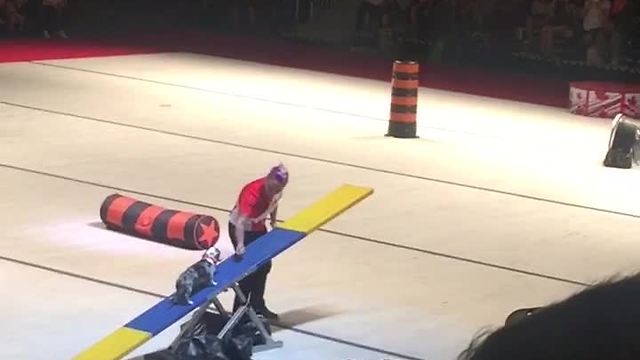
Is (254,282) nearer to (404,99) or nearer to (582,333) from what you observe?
(582,333)

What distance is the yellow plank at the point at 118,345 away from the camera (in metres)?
5.06

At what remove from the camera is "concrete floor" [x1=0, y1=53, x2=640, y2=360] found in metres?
6.65

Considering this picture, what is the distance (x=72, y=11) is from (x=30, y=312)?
57.6 feet

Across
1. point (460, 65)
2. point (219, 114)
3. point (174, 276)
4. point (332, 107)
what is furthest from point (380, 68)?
point (174, 276)

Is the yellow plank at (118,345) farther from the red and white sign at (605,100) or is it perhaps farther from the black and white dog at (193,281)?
the red and white sign at (605,100)

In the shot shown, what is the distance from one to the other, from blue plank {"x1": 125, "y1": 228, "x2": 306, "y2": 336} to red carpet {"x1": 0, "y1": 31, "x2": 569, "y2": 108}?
11.4m

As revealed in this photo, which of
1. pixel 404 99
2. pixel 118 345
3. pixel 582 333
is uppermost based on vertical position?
pixel 582 333

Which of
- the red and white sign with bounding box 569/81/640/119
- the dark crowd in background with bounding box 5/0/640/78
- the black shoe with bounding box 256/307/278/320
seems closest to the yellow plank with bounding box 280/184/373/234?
the black shoe with bounding box 256/307/278/320

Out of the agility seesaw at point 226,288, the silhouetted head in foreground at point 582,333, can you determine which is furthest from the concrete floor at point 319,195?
the silhouetted head in foreground at point 582,333

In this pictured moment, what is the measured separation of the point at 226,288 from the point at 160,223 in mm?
2398

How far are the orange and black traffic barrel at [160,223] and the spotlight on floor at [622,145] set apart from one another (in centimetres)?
517

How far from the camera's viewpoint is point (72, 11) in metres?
23.2

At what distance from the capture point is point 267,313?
6.48 m

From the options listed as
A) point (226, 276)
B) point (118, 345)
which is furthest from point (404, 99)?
point (118, 345)
